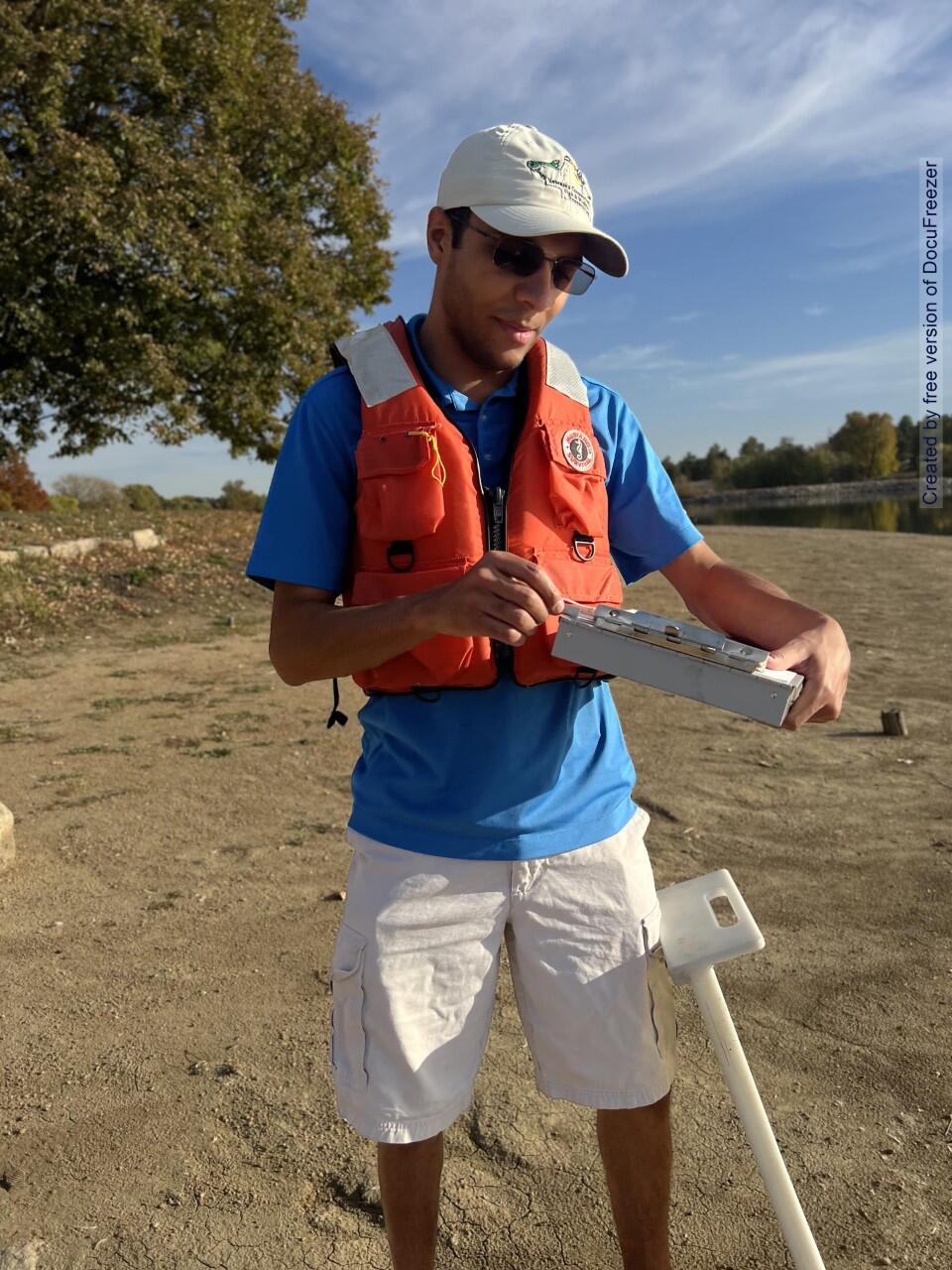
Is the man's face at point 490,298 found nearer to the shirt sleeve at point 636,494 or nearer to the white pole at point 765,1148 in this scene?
the shirt sleeve at point 636,494

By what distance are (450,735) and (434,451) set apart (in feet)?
1.89

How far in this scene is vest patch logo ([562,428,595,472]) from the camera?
2238mm

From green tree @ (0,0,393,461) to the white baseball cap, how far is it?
1312 centimetres

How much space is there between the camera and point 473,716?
7.07ft

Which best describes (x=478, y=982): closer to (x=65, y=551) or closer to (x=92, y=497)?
(x=65, y=551)

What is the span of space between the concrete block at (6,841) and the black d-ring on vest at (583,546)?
383cm

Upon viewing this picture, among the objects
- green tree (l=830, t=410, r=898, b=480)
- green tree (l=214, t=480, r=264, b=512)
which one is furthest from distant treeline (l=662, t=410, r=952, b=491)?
green tree (l=214, t=480, r=264, b=512)

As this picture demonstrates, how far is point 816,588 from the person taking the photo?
1662cm

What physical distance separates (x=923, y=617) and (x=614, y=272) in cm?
1203

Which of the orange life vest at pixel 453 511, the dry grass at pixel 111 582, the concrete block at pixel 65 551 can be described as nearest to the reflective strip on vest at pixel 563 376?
the orange life vest at pixel 453 511

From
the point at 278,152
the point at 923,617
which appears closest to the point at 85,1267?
the point at 923,617

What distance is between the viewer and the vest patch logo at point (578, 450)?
2.24 m

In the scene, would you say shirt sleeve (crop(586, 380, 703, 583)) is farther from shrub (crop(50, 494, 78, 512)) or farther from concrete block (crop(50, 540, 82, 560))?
shrub (crop(50, 494, 78, 512))

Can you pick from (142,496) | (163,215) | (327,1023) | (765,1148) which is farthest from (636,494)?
(142,496)
